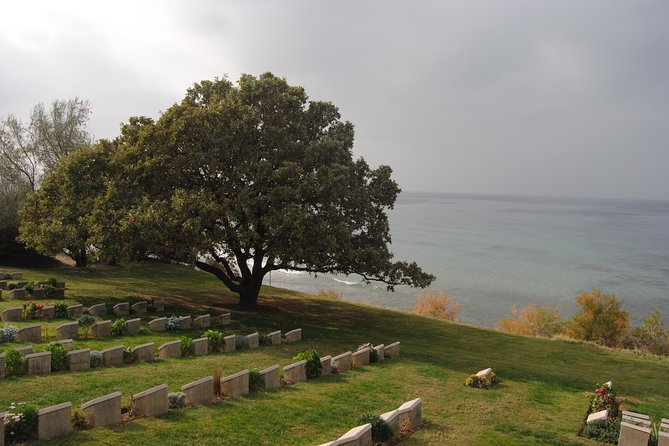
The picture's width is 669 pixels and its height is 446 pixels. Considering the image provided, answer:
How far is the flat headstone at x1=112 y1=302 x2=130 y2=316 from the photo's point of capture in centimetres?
1773

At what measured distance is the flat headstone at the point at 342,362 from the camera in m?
13.1

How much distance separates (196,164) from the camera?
1948 centimetres

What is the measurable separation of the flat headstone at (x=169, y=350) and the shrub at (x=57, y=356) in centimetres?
245

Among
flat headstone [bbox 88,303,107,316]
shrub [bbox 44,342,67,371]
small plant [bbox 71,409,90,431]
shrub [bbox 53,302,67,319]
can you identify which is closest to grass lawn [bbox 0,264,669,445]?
small plant [bbox 71,409,90,431]

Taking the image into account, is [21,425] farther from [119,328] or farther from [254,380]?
[119,328]

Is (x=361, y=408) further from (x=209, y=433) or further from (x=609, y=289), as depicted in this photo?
(x=609, y=289)

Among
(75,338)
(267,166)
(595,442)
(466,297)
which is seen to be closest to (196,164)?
(267,166)

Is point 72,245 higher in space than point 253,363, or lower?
higher

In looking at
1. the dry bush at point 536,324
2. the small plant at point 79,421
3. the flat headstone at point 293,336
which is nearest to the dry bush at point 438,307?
the dry bush at point 536,324

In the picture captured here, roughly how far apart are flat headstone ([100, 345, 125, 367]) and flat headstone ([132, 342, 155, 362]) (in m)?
0.44

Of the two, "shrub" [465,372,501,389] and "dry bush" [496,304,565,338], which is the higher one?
"shrub" [465,372,501,389]

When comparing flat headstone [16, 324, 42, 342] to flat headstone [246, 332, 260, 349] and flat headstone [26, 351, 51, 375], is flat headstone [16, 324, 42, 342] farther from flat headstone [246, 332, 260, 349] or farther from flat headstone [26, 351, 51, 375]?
flat headstone [246, 332, 260, 349]

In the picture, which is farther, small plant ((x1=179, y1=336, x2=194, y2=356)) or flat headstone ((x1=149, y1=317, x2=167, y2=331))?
flat headstone ((x1=149, y1=317, x2=167, y2=331))

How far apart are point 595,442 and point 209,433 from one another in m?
7.51
